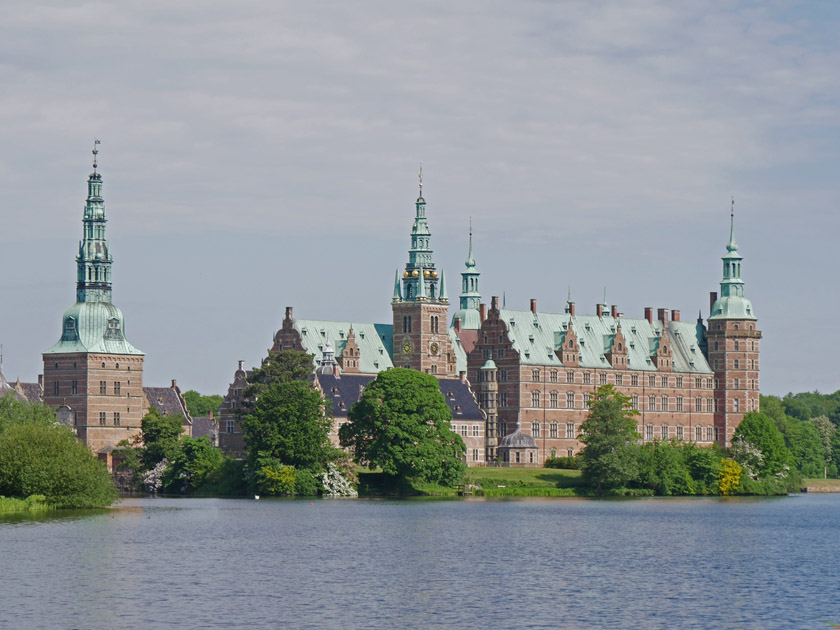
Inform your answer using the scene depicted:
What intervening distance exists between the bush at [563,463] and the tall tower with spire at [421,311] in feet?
61.5

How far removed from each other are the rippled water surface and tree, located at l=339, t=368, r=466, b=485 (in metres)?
19.1

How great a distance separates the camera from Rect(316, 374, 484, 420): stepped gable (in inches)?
5758

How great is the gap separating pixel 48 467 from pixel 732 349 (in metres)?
103

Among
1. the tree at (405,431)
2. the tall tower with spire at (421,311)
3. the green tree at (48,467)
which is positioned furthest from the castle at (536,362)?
the green tree at (48,467)

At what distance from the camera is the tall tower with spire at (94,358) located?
154m

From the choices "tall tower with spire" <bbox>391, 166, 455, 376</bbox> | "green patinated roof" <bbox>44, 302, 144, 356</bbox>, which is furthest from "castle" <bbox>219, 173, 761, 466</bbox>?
"green patinated roof" <bbox>44, 302, 144, 356</bbox>

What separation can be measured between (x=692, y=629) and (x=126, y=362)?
11268 centimetres

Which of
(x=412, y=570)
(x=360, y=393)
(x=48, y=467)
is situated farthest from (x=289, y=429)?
(x=412, y=570)

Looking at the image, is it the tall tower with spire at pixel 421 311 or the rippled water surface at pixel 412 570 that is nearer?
the rippled water surface at pixel 412 570

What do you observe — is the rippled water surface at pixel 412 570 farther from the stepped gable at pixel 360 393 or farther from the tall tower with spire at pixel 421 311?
the tall tower with spire at pixel 421 311

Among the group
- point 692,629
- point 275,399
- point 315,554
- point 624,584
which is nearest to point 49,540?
point 315,554

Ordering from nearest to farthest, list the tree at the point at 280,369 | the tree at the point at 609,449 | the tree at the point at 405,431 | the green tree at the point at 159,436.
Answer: the tree at the point at 405,431
the tree at the point at 609,449
the green tree at the point at 159,436
the tree at the point at 280,369

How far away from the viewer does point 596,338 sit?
17162cm

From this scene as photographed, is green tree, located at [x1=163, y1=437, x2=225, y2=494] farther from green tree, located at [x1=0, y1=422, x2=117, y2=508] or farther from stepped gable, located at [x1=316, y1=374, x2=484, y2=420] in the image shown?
green tree, located at [x1=0, y1=422, x2=117, y2=508]
